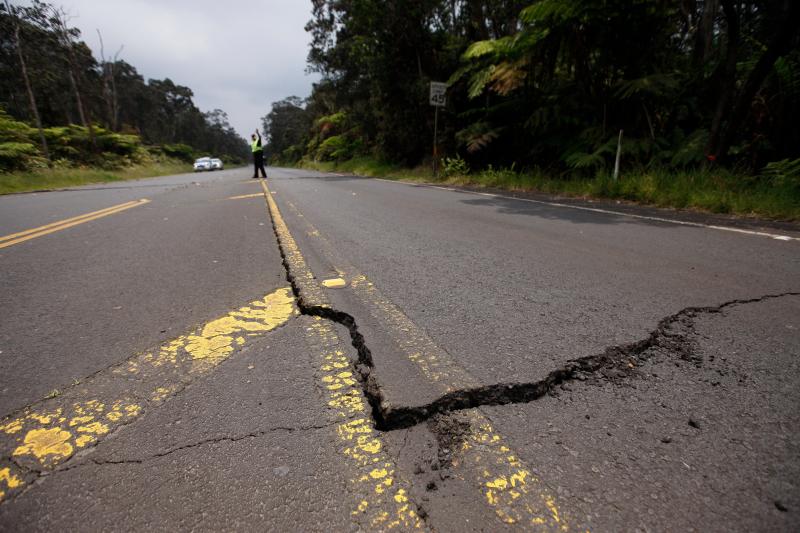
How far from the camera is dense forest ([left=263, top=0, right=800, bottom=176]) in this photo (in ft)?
Answer: 20.5

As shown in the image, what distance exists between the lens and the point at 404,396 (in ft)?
3.96

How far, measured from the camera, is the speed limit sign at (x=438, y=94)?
11836 millimetres

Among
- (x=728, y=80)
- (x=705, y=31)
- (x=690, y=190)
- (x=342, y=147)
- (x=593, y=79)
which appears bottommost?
(x=690, y=190)

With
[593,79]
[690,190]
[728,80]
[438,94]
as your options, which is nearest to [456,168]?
[438,94]

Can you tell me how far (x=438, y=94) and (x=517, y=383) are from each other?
12.1m

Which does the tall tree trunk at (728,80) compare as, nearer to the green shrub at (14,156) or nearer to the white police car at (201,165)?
the green shrub at (14,156)

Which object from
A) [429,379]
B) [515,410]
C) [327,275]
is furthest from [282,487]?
[327,275]

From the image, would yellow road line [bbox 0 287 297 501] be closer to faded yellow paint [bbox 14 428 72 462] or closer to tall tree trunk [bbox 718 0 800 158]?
faded yellow paint [bbox 14 428 72 462]

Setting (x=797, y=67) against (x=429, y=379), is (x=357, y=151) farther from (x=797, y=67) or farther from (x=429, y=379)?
(x=429, y=379)

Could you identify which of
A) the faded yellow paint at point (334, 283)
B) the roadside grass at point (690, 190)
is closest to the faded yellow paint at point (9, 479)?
the faded yellow paint at point (334, 283)

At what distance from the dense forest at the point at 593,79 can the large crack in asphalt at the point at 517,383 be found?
578cm

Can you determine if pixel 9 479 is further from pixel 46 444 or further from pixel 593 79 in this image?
pixel 593 79

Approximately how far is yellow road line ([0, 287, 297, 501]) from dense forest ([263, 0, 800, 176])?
731 centimetres

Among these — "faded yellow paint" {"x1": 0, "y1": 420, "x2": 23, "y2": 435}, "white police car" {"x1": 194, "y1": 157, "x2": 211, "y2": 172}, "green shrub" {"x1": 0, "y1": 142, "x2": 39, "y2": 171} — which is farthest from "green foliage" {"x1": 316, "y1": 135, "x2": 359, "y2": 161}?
"faded yellow paint" {"x1": 0, "y1": 420, "x2": 23, "y2": 435}
